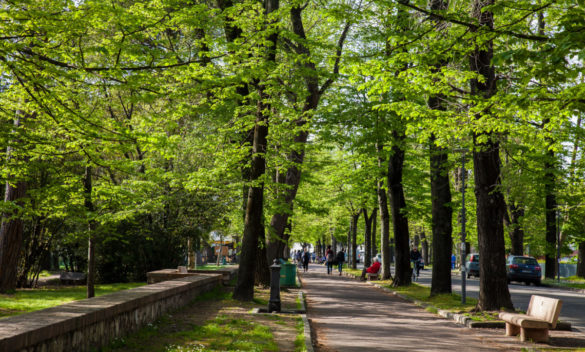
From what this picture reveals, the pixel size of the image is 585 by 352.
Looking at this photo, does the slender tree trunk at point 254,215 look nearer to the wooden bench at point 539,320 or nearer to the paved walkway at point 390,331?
the paved walkway at point 390,331

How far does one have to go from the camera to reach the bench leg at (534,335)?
10.4m

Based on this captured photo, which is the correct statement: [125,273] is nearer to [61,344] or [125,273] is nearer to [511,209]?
[61,344]

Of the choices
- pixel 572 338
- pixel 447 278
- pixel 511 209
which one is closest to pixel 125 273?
pixel 447 278

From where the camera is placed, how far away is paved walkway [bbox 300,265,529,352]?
9.74m

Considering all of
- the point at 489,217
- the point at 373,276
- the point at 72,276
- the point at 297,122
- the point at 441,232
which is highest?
the point at 297,122

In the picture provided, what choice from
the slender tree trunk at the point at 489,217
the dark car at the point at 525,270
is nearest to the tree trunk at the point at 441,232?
the slender tree trunk at the point at 489,217

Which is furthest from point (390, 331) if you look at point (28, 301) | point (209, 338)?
point (28, 301)

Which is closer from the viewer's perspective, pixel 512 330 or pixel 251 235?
pixel 512 330

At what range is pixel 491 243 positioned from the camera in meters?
13.7

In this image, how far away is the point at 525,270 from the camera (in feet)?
106

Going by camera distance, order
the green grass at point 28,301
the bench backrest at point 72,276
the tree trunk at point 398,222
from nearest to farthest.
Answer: the green grass at point 28,301 → the bench backrest at point 72,276 → the tree trunk at point 398,222

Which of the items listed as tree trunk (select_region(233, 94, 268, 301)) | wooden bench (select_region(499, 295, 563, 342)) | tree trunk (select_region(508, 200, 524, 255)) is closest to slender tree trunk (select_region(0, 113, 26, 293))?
tree trunk (select_region(233, 94, 268, 301))

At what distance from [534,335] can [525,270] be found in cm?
2360

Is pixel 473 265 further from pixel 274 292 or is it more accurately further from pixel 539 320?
pixel 539 320
